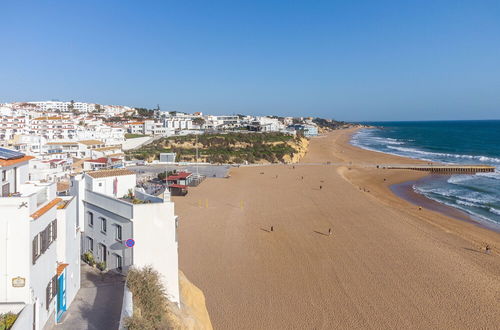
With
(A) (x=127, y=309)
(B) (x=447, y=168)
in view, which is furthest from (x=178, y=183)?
(B) (x=447, y=168)

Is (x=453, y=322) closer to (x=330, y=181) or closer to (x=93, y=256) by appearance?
(x=93, y=256)

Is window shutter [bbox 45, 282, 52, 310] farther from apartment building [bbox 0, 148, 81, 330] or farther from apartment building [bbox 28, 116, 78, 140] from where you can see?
apartment building [bbox 28, 116, 78, 140]

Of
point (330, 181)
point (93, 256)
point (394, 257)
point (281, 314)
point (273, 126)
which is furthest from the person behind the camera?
point (273, 126)

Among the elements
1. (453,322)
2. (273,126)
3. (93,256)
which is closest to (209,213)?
(93,256)

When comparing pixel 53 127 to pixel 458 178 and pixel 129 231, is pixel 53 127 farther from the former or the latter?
pixel 458 178

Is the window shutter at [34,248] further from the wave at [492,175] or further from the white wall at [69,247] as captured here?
the wave at [492,175]

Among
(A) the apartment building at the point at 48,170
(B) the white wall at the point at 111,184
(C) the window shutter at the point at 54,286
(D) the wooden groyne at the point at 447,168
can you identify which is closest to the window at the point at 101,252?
(B) the white wall at the point at 111,184

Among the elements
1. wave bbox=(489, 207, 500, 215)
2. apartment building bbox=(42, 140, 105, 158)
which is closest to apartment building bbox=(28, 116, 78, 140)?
apartment building bbox=(42, 140, 105, 158)
